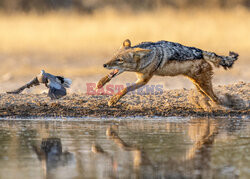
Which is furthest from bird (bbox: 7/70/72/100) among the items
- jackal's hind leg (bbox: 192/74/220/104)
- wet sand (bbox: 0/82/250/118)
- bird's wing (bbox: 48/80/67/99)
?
jackal's hind leg (bbox: 192/74/220/104)

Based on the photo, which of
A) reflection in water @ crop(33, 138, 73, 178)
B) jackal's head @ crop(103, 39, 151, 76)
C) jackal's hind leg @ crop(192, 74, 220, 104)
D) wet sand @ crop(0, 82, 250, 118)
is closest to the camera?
reflection in water @ crop(33, 138, 73, 178)

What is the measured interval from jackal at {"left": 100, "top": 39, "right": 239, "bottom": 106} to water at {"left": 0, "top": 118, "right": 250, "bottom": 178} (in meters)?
1.53

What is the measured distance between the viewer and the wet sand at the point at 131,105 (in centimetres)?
1165

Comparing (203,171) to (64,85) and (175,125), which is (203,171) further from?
(64,85)

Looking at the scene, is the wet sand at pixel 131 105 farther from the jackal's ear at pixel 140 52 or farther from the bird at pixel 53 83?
the jackal's ear at pixel 140 52

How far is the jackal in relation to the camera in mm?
11305

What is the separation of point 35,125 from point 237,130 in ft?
11.6

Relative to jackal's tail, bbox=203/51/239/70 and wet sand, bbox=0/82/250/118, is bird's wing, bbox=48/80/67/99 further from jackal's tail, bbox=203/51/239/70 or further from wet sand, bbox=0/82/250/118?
jackal's tail, bbox=203/51/239/70

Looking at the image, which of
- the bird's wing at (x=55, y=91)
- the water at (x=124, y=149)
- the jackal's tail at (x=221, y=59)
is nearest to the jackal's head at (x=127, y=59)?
the water at (x=124, y=149)

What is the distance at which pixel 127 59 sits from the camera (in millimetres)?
11273

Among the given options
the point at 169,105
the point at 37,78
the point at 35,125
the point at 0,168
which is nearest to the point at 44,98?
the point at 37,78

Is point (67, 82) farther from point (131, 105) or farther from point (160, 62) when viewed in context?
point (160, 62)

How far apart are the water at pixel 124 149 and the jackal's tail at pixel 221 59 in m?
2.29

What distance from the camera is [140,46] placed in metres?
11.7
